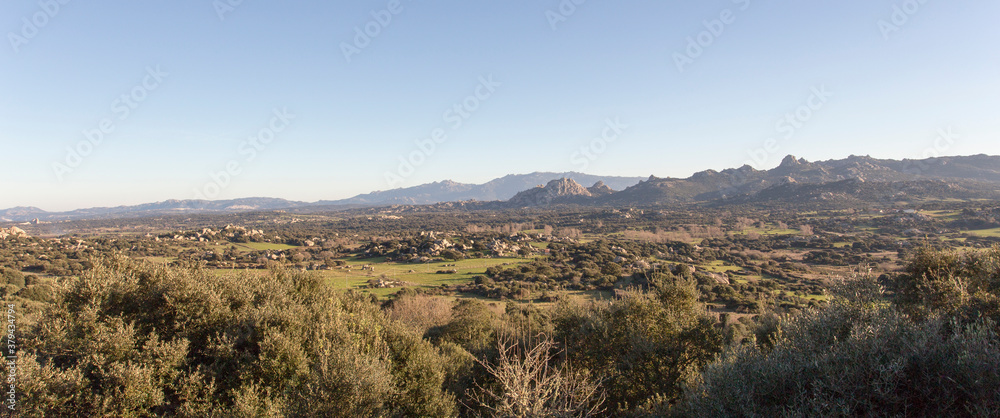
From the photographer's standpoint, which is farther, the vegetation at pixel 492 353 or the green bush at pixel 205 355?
the green bush at pixel 205 355

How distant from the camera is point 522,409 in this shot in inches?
324

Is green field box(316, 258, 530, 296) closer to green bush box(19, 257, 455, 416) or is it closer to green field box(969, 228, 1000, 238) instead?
green bush box(19, 257, 455, 416)

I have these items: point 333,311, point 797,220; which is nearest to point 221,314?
point 333,311

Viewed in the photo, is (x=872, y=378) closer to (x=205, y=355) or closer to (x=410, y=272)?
(x=205, y=355)

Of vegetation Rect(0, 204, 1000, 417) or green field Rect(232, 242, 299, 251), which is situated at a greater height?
vegetation Rect(0, 204, 1000, 417)

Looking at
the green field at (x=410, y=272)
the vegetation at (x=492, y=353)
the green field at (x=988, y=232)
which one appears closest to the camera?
the vegetation at (x=492, y=353)

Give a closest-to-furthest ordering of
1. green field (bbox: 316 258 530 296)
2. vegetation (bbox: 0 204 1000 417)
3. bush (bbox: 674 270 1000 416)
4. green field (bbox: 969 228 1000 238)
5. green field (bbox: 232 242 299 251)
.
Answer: bush (bbox: 674 270 1000 416) → vegetation (bbox: 0 204 1000 417) → green field (bbox: 316 258 530 296) → green field (bbox: 969 228 1000 238) → green field (bbox: 232 242 299 251)

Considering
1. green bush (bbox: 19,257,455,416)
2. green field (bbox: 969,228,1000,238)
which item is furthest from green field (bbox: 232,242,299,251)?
green field (bbox: 969,228,1000,238)

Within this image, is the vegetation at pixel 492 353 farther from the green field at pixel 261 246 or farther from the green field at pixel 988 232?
the green field at pixel 988 232

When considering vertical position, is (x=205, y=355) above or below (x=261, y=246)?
above

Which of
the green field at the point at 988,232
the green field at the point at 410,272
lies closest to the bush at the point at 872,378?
the green field at the point at 410,272

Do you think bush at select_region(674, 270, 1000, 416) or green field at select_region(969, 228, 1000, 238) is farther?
green field at select_region(969, 228, 1000, 238)

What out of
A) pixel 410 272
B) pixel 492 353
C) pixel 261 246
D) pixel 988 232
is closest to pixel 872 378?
pixel 492 353

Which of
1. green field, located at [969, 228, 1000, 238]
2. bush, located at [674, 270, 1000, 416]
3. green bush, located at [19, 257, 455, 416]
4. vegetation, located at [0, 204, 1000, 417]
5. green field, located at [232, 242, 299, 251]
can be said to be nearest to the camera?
bush, located at [674, 270, 1000, 416]
